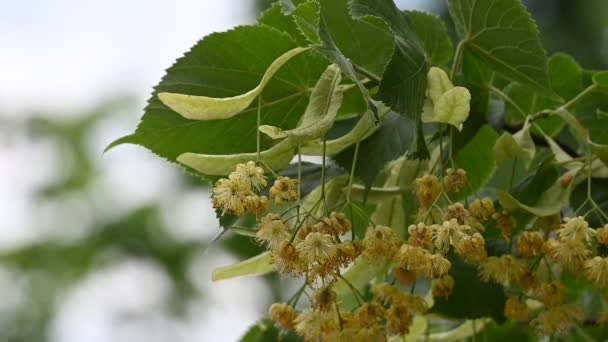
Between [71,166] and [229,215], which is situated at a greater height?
[229,215]

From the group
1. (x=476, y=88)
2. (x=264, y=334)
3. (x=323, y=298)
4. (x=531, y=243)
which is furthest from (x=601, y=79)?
(x=264, y=334)

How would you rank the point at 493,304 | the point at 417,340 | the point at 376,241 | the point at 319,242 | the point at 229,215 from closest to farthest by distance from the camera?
the point at 319,242 → the point at 376,241 → the point at 229,215 → the point at 493,304 → the point at 417,340

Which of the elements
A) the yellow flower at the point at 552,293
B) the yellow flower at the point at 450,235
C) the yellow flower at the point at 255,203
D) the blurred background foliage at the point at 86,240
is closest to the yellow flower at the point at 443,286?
the yellow flower at the point at 552,293

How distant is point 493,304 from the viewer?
4.08 ft

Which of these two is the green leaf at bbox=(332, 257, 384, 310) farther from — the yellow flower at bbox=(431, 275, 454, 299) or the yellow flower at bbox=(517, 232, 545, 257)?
the yellow flower at bbox=(517, 232, 545, 257)

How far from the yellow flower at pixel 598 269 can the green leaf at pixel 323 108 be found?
0.99 ft

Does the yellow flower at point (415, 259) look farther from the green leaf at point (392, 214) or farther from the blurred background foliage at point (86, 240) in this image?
the blurred background foliage at point (86, 240)

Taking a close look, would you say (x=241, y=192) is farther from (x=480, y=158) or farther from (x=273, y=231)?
(x=480, y=158)

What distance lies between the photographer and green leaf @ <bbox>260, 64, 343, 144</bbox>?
3.11 feet

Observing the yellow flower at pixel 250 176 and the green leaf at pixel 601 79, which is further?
the green leaf at pixel 601 79

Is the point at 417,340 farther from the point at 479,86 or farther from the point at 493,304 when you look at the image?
the point at 479,86

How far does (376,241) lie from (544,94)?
0.33 m

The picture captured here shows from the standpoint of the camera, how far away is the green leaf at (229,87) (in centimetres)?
112

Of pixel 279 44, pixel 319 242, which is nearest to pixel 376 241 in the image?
pixel 319 242
